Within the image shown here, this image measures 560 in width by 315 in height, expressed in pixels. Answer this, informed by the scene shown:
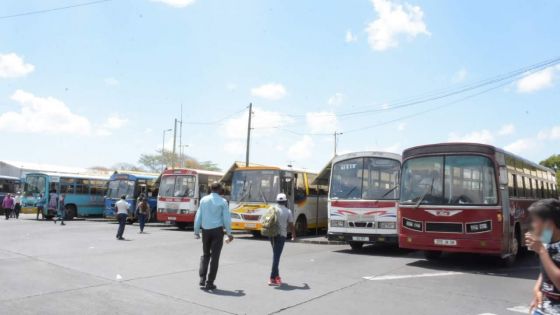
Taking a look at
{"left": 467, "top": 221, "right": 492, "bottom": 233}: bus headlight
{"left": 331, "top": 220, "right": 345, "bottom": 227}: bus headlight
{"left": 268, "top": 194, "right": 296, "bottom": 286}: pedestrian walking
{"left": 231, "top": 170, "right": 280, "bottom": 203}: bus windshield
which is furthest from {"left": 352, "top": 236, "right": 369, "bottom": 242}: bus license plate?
{"left": 268, "top": 194, "right": 296, "bottom": 286}: pedestrian walking

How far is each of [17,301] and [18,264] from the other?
3889mm

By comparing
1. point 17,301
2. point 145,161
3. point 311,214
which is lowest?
point 17,301

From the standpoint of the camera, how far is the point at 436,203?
450 inches

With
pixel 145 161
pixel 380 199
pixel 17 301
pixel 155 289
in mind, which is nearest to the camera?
pixel 17 301

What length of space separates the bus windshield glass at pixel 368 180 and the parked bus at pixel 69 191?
19.7 m

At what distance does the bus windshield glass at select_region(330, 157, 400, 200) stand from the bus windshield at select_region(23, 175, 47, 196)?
2076 centimetres

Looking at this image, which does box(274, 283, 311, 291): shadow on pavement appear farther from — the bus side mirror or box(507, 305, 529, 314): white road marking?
the bus side mirror

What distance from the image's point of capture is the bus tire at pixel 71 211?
96.0 feet

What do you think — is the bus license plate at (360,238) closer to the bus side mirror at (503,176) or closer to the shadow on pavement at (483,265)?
the shadow on pavement at (483,265)

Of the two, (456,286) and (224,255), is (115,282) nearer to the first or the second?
(224,255)

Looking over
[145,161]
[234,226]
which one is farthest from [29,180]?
[145,161]

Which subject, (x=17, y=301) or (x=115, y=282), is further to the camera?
(x=115, y=282)

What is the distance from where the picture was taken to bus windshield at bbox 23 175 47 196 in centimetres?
2881

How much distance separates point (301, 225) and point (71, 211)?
16511mm
